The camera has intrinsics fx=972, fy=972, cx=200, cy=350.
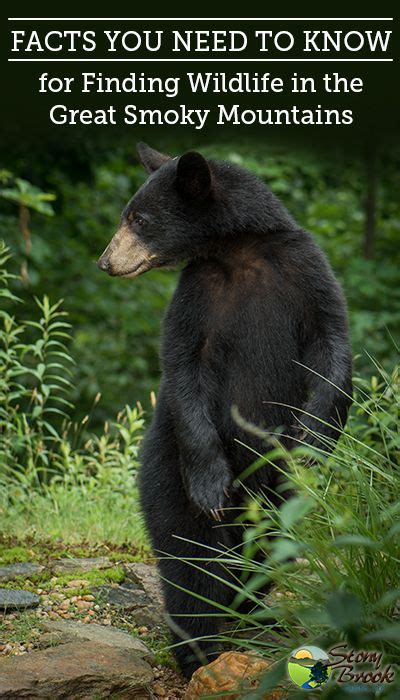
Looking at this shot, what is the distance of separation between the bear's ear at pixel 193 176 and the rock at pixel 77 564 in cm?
188

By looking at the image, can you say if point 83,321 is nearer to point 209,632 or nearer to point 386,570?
point 209,632

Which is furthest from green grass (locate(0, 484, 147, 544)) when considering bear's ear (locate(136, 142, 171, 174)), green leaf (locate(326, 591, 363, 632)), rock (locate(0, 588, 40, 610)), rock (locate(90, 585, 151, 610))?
green leaf (locate(326, 591, 363, 632))

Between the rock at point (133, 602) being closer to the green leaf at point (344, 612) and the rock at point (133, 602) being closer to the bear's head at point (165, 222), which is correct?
the bear's head at point (165, 222)

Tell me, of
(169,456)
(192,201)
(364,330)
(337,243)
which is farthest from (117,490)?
(337,243)

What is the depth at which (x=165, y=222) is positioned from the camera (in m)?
4.29

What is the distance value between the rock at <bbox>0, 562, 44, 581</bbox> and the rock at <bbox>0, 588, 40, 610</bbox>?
0.21 meters

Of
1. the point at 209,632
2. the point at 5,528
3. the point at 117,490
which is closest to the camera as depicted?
the point at 209,632

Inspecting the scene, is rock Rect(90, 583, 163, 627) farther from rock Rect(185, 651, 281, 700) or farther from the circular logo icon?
the circular logo icon

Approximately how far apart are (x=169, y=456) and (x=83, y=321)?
6618 millimetres

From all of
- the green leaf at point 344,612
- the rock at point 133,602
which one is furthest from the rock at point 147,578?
the green leaf at point 344,612

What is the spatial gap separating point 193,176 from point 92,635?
1979 mm

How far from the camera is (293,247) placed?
416 centimetres

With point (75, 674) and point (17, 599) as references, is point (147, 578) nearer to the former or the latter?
point (17, 599)

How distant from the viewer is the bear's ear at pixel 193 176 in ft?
13.5
